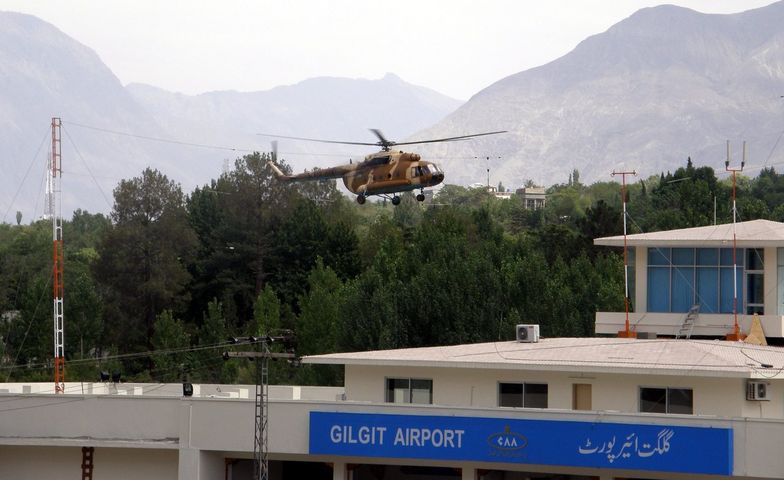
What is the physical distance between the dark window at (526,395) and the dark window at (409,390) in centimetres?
272

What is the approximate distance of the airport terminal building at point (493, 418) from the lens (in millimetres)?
45562

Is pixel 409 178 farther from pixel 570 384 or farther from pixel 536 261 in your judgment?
pixel 536 261

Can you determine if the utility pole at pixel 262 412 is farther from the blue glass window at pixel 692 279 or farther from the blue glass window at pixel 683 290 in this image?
the blue glass window at pixel 683 290

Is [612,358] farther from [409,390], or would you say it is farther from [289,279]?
[289,279]

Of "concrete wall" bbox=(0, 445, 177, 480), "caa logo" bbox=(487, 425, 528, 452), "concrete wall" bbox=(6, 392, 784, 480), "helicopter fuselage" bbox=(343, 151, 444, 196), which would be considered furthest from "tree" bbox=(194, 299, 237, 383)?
"caa logo" bbox=(487, 425, 528, 452)

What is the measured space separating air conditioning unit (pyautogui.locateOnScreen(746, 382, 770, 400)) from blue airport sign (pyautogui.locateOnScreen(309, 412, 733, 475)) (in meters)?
2.47

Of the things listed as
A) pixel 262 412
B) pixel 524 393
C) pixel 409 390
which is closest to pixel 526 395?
pixel 524 393

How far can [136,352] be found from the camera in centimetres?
13325

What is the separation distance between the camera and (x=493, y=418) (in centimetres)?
4728

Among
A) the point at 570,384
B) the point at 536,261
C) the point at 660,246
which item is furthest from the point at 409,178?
the point at 536,261

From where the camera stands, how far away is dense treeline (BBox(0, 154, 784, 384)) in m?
98.9

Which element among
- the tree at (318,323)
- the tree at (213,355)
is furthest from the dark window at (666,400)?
the tree at (213,355)

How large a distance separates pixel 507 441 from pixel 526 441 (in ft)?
2.06

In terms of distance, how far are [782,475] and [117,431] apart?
22242 mm
